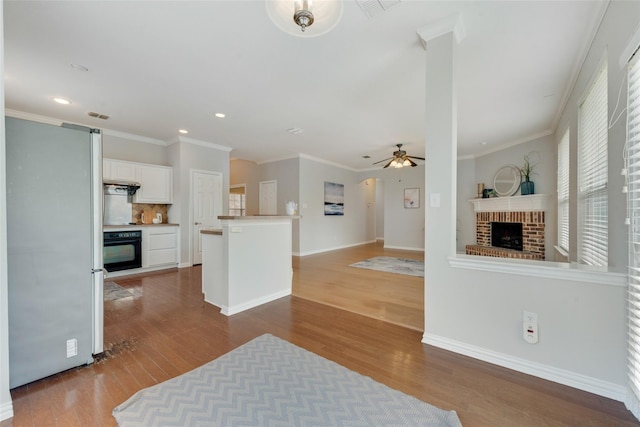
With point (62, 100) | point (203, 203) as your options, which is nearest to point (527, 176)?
point (203, 203)

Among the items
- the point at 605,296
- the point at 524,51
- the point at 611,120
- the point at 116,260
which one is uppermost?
the point at 524,51

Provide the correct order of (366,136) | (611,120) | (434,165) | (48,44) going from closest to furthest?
1. (611,120)
2. (434,165)
3. (48,44)
4. (366,136)

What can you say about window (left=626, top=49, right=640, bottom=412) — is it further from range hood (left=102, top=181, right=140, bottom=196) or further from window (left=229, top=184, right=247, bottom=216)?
window (left=229, top=184, right=247, bottom=216)

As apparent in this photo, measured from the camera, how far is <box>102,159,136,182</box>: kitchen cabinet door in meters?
4.54

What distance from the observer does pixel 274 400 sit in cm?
158

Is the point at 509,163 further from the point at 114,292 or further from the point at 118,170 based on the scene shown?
the point at 118,170

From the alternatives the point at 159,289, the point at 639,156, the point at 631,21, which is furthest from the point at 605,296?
the point at 159,289

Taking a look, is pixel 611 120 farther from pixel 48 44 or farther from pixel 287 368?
pixel 48 44

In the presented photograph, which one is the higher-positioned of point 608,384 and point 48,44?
point 48,44

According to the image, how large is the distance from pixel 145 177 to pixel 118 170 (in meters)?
0.44

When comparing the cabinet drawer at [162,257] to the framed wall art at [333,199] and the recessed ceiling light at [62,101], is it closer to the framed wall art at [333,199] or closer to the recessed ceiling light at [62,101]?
the recessed ceiling light at [62,101]

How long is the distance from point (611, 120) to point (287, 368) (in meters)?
2.88

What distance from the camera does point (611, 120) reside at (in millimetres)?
1795

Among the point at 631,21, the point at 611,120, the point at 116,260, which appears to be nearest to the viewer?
the point at 631,21
